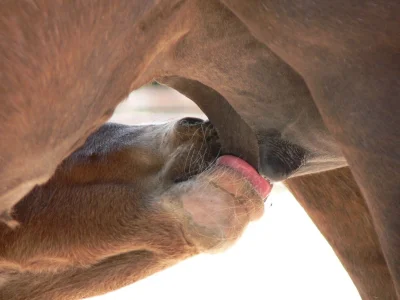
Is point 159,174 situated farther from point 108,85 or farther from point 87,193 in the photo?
point 108,85

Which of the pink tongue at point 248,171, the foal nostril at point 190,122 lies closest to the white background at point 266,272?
the foal nostril at point 190,122

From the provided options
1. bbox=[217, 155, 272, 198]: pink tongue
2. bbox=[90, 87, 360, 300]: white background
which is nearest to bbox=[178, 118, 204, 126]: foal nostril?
bbox=[217, 155, 272, 198]: pink tongue

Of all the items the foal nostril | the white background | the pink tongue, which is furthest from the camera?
the white background

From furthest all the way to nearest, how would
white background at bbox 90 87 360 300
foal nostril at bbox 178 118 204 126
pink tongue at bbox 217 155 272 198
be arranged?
white background at bbox 90 87 360 300 < foal nostril at bbox 178 118 204 126 < pink tongue at bbox 217 155 272 198

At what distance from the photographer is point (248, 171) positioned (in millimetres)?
814

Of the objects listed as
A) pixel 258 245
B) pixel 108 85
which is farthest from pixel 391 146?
pixel 258 245

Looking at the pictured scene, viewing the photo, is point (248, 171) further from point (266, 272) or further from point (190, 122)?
point (266, 272)

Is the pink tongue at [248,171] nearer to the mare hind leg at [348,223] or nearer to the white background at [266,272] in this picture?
the mare hind leg at [348,223]

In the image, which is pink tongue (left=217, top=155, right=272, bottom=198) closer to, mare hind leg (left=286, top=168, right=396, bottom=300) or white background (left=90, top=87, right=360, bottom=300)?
mare hind leg (left=286, top=168, right=396, bottom=300)

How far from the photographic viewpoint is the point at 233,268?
1.97m

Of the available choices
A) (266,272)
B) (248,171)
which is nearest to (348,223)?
(248,171)

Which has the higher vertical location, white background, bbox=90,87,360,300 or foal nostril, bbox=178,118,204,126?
foal nostril, bbox=178,118,204,126

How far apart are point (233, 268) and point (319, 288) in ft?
0.85

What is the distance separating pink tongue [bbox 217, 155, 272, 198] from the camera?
0.81m
